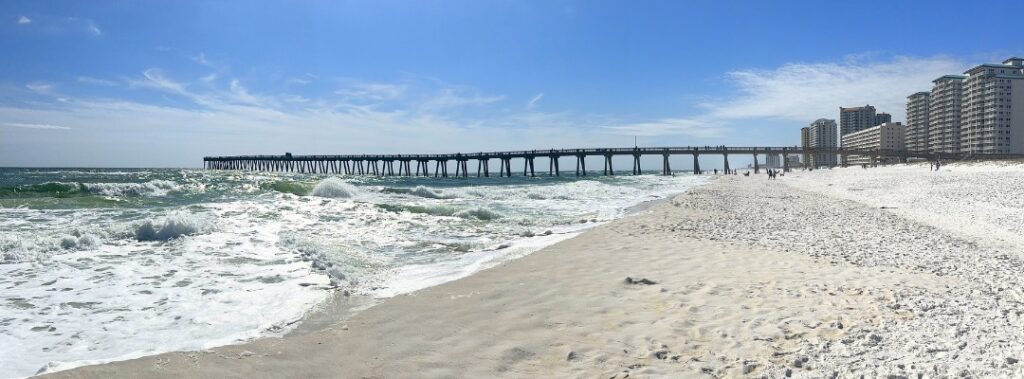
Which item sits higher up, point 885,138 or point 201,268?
point 885,138

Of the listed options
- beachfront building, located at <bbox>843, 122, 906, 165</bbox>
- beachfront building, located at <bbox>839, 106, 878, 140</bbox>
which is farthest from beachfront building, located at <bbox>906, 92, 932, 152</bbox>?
beachfront building, located at <bbox>839, 106, 878, 140</bbox>

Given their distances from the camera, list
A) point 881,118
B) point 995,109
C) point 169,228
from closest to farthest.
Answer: point 169,228 → point 995,109 → point 881,118

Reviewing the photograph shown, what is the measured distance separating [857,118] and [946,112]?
6720 cm

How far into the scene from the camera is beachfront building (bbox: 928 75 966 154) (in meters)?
101

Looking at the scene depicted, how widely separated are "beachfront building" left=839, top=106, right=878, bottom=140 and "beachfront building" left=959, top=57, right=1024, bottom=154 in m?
69.9

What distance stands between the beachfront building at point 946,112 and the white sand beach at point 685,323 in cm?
11881

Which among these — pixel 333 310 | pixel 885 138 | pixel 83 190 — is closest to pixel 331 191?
pixel 83 190

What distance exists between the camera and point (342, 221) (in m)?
13.5

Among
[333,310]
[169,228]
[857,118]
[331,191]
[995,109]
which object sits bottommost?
[333,310]

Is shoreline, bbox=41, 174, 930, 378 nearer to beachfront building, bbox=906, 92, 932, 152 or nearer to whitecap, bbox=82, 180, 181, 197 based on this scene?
whitecap, bbox=82, 180, 181, 197

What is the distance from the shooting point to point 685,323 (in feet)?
14.6

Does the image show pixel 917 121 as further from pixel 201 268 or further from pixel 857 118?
pixel 201 268

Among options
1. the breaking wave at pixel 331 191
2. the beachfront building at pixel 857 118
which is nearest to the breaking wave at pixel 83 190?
the breaking wave at pixel 331 191

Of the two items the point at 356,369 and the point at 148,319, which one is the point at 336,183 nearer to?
the point at 148,319
